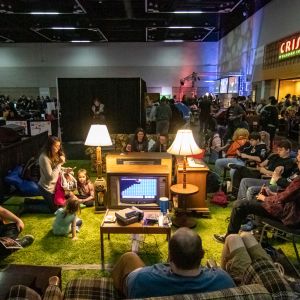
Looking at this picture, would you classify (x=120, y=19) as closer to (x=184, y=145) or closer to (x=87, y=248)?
(x=184, y=145)

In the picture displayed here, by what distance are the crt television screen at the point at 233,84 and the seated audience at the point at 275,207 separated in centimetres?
956

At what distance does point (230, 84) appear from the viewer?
1283 centimetres

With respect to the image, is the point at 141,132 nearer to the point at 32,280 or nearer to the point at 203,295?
the point at 32,280

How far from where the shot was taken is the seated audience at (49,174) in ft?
13.4

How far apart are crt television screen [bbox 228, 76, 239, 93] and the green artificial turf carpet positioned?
30.0 ft

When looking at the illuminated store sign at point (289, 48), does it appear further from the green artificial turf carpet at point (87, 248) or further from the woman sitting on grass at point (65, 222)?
the woman sitting on grass at point (65, 222)

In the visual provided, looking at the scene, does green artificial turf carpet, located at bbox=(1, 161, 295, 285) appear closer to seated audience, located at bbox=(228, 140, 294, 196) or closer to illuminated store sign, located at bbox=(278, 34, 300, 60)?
seated audience, located at bbox=(228, 140, 294, 196)

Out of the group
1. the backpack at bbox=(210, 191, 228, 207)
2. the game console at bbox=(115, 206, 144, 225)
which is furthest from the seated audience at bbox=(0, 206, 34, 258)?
the backpack at bbox=(210, 191, 228, 207)

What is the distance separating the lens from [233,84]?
12.5m

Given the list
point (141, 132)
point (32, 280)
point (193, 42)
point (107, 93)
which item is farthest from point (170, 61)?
point (32, 280)

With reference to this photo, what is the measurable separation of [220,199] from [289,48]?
5.57 metres

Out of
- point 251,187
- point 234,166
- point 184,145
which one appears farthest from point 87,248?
point 234,166

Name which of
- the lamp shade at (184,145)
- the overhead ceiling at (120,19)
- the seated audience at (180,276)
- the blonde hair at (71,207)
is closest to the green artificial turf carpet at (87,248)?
the blonde hair at (71,207)

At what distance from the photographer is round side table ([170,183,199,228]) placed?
12.1ft
